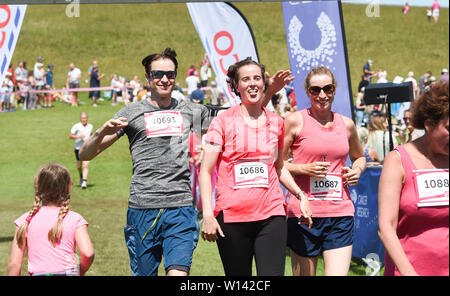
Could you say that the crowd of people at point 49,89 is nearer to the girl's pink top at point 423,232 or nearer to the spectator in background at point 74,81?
the spectator in background at point 74,81

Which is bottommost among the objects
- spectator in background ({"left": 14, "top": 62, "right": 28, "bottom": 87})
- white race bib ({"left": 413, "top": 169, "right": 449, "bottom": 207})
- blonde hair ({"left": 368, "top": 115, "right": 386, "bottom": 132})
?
white race bib ({"left": 413, "top": 169, "right": 449, "bottom": 207})

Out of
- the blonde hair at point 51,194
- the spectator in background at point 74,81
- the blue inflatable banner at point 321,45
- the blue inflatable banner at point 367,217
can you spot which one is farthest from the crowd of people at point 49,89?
the blonde hair at point 51,194

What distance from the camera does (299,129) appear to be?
4570 millimetres

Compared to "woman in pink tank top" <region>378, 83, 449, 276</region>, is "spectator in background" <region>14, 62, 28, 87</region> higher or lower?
higher

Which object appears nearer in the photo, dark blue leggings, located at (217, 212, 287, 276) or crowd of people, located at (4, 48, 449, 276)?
crowd of people, located at (4, 48, 449, 276)

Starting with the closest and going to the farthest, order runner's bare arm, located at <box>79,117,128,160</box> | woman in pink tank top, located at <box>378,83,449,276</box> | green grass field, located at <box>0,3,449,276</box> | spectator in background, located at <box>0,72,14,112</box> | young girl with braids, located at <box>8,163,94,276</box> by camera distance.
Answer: woman in pink tank top, located at <box>378,83,449,276</box>
young girl with braids, located at <box>8,163,94,276</box>
runner's bare arm, located at <box>79,117,128,160</box>
green grass field, located at <box>0,3,449,276</box>
spectator in background, located at <box>0,72,14,112</box>

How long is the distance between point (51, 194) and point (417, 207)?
6.52 feet

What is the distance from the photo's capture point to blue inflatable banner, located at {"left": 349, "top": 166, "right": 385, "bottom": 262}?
7301 millimetres

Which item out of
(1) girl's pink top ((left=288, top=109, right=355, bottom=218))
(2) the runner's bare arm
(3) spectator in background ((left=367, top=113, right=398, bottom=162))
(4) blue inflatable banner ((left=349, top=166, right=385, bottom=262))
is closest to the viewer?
(2) the runner's bare arm

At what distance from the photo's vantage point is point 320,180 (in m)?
4.52

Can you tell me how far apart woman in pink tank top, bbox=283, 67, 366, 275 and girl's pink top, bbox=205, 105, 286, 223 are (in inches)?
13.7

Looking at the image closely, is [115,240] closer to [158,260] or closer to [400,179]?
[158,260]

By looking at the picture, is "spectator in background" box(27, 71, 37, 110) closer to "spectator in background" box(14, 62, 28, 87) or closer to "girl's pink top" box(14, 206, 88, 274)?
"spectator in background" box(14, 62, 28, 87)

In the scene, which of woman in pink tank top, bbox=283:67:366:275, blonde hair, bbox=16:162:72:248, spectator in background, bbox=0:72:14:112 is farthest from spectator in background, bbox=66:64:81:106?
blonde hair, bbox=16:162:72:248
